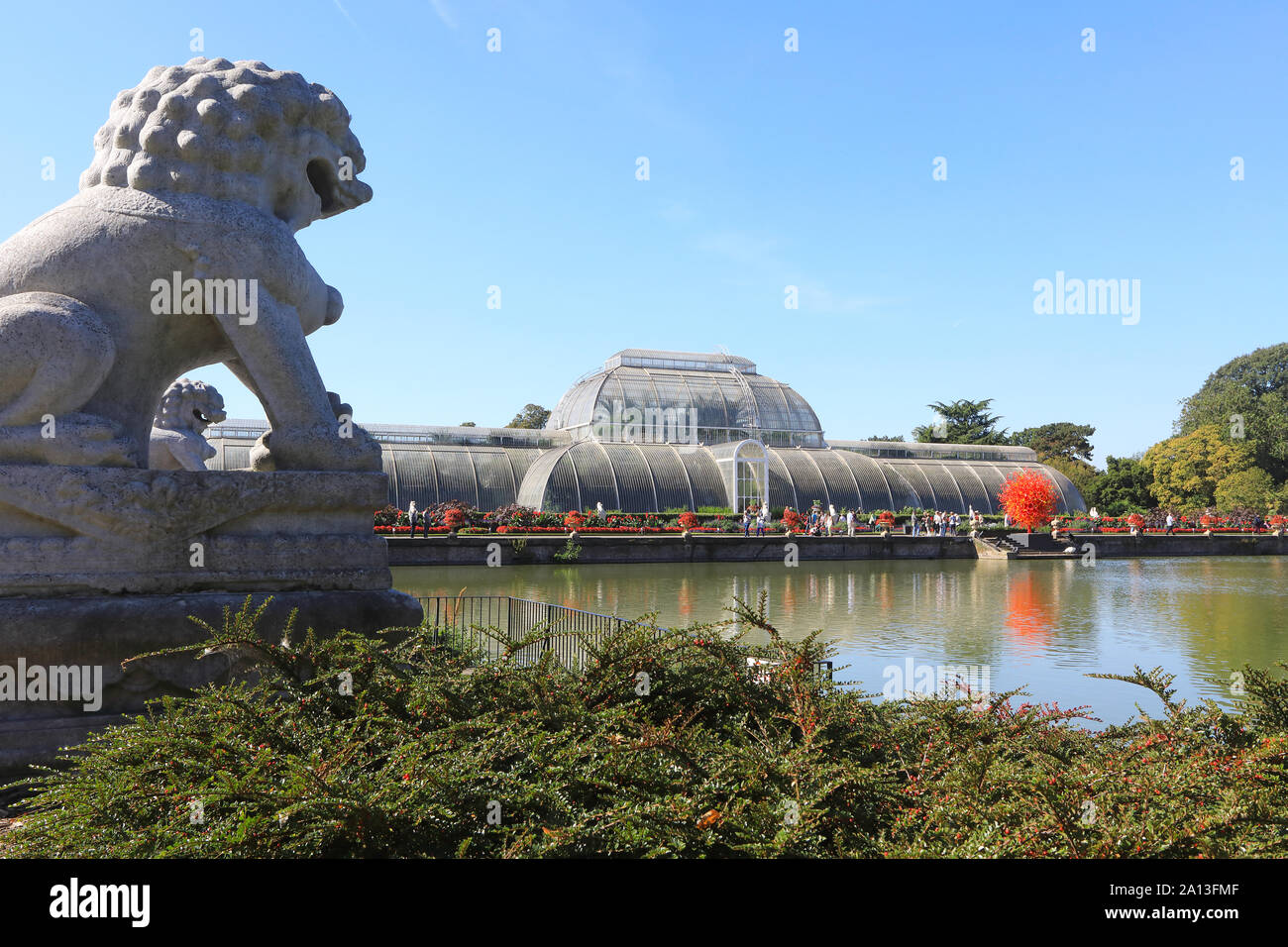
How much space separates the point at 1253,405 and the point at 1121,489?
58.3ft

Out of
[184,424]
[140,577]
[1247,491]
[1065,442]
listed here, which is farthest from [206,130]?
[1065,442]

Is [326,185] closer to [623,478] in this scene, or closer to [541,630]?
[541,630]

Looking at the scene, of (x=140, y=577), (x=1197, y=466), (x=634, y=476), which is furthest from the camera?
(x=1197, y=466)

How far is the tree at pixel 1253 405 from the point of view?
61.2 m

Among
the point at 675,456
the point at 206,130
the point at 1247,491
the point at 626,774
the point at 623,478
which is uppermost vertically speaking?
the point at 675,456

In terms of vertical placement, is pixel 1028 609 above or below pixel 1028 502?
below

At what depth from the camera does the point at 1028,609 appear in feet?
53.0

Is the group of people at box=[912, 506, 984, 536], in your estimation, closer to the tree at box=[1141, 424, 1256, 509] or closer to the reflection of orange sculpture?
the reflection of orange sculpture

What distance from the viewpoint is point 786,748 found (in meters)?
2.95

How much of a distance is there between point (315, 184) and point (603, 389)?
4288 centimetres

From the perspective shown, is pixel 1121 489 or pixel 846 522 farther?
pixel 1121 489

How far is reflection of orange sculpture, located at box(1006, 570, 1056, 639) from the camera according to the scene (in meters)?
13.2

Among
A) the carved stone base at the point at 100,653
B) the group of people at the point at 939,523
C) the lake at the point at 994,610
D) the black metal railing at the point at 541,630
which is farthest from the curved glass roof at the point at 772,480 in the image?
the carved stone base at the point at 100,653
